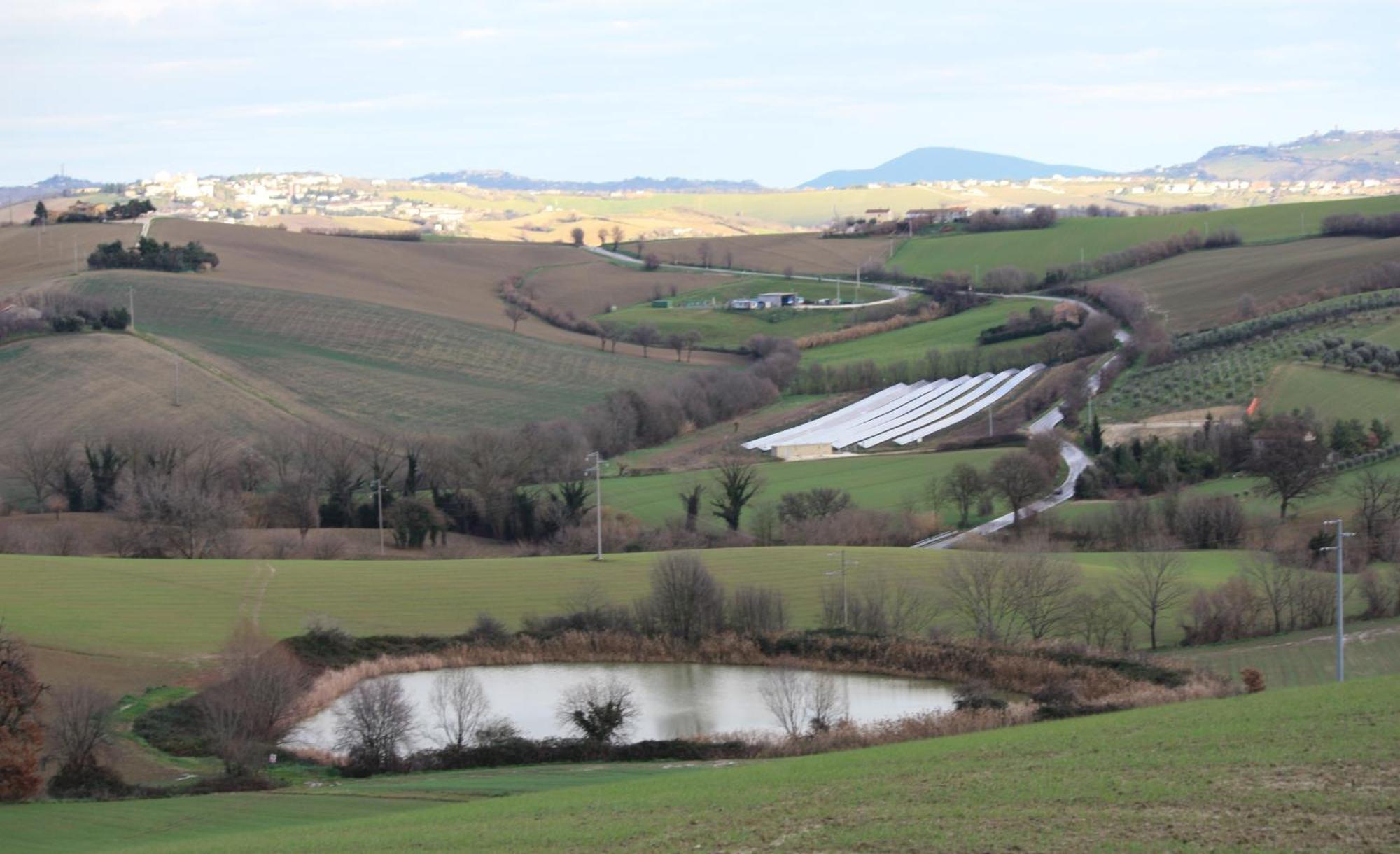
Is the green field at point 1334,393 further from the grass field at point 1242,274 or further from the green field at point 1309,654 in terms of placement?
the green field at point 1309,654

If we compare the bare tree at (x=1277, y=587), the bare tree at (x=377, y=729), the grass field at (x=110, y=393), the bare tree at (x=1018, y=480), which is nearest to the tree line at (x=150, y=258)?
the grass field at (x=110, y=393)

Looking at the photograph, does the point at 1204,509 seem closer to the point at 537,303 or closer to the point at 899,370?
the point at 899,370

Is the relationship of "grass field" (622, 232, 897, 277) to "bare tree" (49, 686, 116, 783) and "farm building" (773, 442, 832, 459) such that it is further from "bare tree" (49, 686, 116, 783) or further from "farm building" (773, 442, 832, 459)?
"bare tree" (49, 686, 116, 783)

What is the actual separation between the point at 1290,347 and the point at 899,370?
2430cm

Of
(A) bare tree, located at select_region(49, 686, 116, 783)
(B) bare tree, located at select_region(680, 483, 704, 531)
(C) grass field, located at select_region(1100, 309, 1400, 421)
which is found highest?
(C) grass field, located at select_region(1100, 309, 1400, 421)

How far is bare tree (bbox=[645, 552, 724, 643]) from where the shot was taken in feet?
138

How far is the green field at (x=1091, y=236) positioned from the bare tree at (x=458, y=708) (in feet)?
327

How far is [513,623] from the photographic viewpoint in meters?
43.2

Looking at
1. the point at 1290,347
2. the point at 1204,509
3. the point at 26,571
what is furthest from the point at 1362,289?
the point at 26,571

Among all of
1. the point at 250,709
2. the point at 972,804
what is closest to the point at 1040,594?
the point at 250,709

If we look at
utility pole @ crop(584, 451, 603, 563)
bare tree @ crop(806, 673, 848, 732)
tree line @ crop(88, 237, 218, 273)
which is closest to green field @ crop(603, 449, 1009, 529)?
utility pole @ crop(584, 451, 603, 563)

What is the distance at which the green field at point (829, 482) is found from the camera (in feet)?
208

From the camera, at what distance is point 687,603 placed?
4253 cm

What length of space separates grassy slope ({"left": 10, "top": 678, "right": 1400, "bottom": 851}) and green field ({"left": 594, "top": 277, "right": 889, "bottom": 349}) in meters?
85.8
